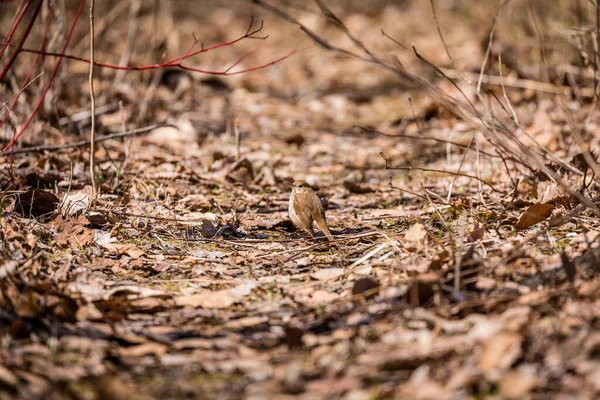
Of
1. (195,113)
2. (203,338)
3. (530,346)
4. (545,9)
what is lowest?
(203,338)

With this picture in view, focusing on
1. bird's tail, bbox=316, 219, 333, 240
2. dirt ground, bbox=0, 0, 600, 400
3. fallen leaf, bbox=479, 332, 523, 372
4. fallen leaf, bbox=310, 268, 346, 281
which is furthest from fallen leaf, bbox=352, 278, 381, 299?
bird's tail, bbox=316, 219, 333, 240

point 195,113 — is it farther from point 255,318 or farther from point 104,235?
point 255,318

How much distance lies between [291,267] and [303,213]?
59cm

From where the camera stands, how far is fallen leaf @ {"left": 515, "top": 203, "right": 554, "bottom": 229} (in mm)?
3412

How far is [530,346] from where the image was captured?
2123 mm

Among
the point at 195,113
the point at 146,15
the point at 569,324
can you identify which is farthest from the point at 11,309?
the point at 146,15

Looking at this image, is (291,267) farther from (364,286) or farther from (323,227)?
(364,286)

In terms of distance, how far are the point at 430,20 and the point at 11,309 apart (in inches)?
455

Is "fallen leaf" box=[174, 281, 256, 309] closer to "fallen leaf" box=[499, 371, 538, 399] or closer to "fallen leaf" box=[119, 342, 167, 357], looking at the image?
"fallen leaf" box=[119, 342, 167, 357]

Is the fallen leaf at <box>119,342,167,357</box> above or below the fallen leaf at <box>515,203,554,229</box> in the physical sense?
below

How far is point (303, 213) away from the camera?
379 centimetres

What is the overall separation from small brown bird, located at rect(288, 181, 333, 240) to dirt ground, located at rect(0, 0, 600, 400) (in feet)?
0.33

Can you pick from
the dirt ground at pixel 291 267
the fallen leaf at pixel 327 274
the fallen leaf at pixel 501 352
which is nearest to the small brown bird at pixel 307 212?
the dirt ground at pixel 291 267

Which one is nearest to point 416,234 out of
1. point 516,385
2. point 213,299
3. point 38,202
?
point 213,299
